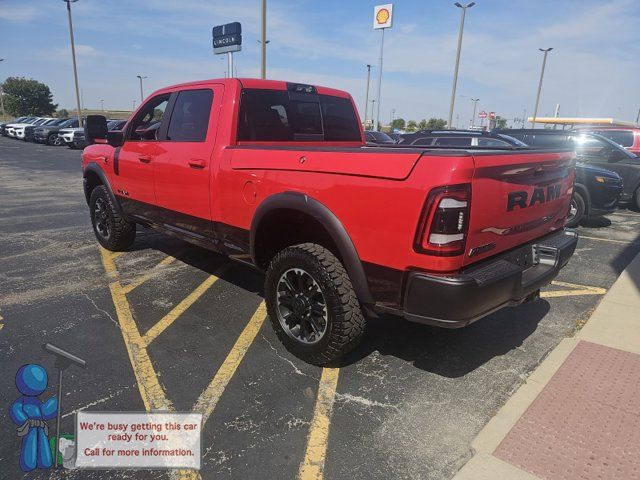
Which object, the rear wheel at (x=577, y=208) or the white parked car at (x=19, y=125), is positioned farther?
the white parked car at (x=19, y=125)

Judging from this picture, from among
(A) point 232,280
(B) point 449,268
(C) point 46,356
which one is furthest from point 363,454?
(A) point 232,280

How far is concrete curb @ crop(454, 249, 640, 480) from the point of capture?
217cm

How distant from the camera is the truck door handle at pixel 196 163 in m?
3.64

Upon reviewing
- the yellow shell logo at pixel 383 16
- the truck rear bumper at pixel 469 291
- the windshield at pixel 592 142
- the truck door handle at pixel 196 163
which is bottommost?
the truck rear bumper at pixel 469 291

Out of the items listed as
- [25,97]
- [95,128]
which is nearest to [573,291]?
[95,128]

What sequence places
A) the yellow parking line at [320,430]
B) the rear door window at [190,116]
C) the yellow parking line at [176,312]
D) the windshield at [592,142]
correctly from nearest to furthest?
1. the yellow parking line at [320,430]
2. the yellow parking line at [176,312]
3. the rear door window at [190,116]
4. the windshield at [592,142]

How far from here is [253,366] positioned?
→ 3.09 m

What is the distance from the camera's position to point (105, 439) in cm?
236

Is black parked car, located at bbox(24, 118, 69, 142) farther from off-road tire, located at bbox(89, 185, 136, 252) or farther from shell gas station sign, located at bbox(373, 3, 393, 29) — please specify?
off-road tire, located at bbox(89, 185, 136, 252)

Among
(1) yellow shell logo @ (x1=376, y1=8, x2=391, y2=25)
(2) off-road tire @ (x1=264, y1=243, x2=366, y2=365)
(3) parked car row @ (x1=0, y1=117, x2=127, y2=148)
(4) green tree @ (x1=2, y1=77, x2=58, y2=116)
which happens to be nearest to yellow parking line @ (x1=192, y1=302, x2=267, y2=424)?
(2) off-road tire @ (x1=264, y1=243, x2=366, y2=365)

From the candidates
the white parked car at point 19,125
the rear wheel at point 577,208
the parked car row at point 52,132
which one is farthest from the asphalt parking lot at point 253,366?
the white parked car at point 19,125

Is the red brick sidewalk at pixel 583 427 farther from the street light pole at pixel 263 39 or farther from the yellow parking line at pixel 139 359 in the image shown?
the street light pole at pixel 263 39

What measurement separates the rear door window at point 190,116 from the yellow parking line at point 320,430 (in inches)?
88.3

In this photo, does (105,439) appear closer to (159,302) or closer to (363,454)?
(363,454)
